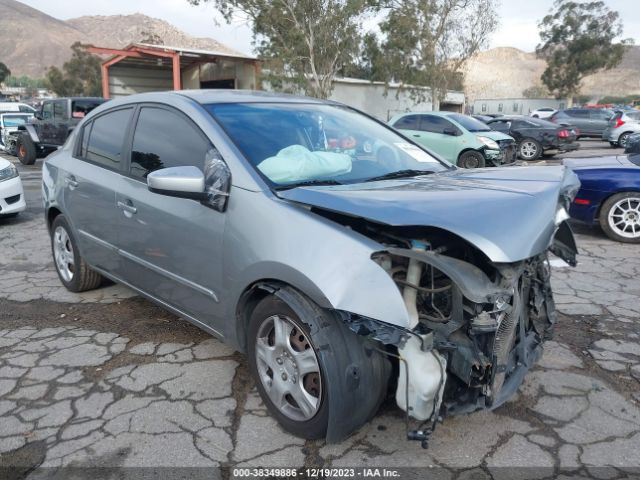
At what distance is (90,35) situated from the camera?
168 m

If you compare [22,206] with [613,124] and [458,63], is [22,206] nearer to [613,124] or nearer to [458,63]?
[613,124]

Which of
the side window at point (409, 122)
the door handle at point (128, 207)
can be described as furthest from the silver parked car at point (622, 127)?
the door handle at point (128, 207)

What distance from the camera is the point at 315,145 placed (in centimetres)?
314

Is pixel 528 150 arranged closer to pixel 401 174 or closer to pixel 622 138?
pixel 622 138

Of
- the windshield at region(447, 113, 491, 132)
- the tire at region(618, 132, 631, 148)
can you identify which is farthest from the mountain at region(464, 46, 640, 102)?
the windshield at region(447, 113, 491, 132)

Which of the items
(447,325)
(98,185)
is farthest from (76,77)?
(447,325)

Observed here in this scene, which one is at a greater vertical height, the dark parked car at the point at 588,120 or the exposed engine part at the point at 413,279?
the dark parked car at the point at 588,120

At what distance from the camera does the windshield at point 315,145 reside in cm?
283

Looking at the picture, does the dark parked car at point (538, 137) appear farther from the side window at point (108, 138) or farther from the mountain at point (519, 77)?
the mountain at point (519, 77)

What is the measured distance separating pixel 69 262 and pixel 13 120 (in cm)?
1605

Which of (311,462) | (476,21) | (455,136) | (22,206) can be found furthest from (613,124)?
(311,462)

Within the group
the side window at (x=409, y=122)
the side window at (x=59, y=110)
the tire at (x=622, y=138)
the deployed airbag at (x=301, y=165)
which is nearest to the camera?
the deployed airbag at (x=301, y=165)

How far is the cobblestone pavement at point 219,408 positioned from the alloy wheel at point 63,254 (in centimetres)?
40

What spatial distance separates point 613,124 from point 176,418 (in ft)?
69.5
